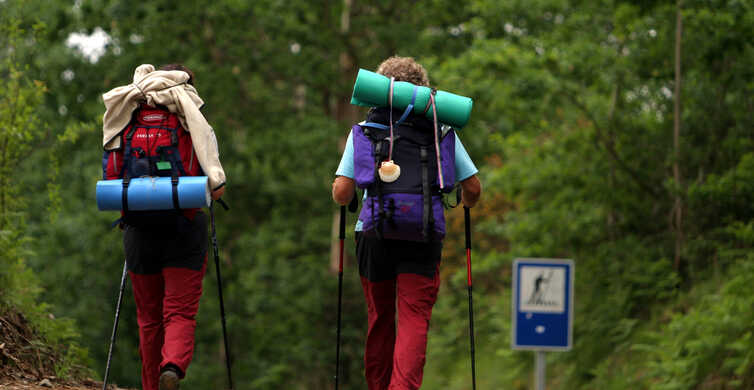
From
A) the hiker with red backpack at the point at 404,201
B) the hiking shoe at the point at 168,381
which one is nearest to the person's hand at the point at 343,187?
the hiker with red backpack at the point at 404,201

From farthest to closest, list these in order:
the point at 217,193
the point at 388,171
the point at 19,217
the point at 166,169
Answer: the point at 19,217 < the point at 217,193 < the point at 166,169 < the point at 388,171

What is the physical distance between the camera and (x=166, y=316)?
18.0 ft

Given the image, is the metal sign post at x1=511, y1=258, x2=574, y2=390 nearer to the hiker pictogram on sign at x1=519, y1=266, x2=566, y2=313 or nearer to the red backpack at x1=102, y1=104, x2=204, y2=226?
the hiker pictogram on sign at x1=519, y1=266, x2=566, y2=313

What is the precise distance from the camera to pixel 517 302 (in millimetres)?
9703

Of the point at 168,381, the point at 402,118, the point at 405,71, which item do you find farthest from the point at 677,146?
the point at 168,381

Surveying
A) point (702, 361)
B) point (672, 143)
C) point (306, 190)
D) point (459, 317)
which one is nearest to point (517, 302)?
point (702, 361)

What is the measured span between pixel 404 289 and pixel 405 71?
1.09 m

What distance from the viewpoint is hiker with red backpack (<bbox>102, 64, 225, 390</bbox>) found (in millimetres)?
5406

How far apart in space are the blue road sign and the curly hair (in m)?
4.51

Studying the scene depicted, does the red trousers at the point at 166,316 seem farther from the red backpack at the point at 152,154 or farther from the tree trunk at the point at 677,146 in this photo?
the tree trunk at the point at 677,146

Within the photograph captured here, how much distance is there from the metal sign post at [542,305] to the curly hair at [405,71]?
4.50m

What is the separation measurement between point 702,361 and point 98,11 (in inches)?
569

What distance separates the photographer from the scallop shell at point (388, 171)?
5.09 meters

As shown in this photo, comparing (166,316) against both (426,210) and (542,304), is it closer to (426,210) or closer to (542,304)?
(426,210)
